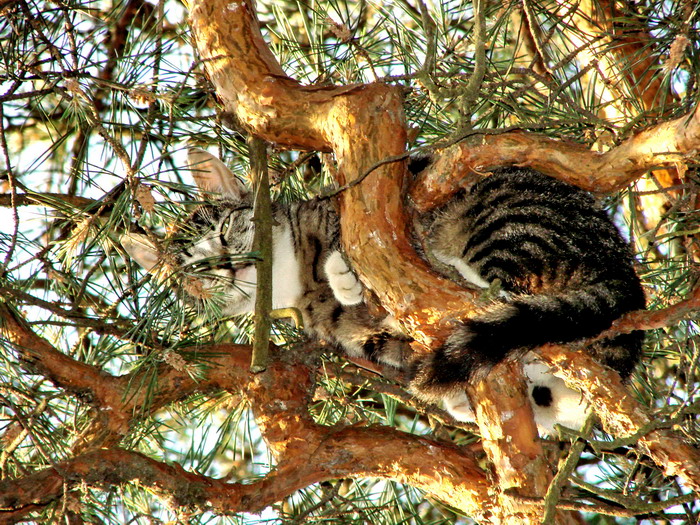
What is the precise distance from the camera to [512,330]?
1.73 metres

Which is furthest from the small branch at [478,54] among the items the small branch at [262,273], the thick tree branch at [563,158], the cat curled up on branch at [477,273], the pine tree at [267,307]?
the small branch at [262,273]

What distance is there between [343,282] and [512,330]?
842mm

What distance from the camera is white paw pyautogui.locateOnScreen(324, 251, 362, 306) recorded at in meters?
2.43

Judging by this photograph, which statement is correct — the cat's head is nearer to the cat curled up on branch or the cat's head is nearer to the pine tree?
the cat curled up on branch

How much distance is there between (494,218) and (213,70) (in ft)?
3.67

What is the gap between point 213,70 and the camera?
6.08ft

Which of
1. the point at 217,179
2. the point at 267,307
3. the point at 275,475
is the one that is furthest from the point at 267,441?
the point at 217,179

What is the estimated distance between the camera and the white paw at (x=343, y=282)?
2432mm

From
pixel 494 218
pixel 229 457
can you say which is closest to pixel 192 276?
pixel 494 218

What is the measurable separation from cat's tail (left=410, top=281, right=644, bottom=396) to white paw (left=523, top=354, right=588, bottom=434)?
0.50m

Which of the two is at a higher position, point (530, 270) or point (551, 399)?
point (530, 270)

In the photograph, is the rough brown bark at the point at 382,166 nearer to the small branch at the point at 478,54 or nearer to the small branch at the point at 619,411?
the small branch at the point at 619,411

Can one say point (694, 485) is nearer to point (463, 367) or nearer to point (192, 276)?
point (463, 367)

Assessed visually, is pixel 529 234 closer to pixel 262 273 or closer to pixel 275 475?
pixel 262 273
